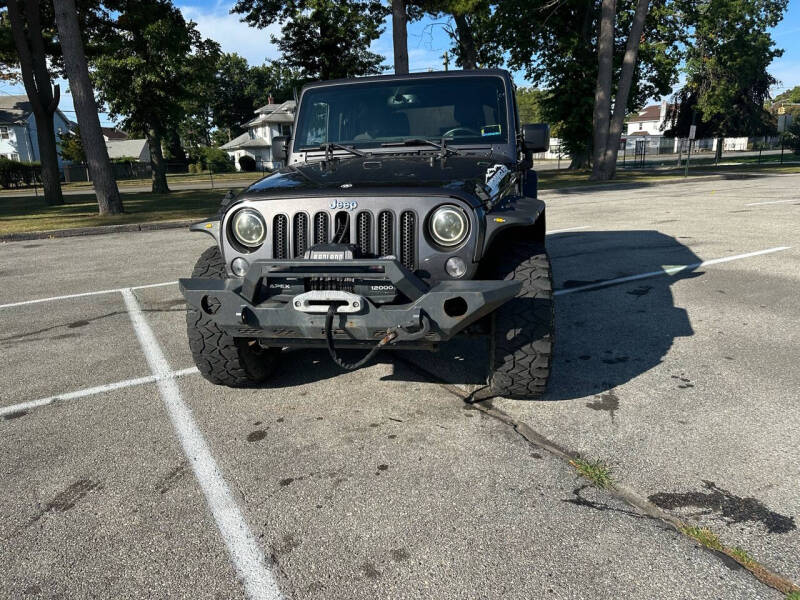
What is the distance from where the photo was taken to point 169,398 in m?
3.66

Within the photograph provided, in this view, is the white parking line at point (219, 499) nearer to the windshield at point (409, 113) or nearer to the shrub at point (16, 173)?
the windshield at point (409, 113)

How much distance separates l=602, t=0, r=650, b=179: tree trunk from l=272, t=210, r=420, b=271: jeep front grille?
20.6 m

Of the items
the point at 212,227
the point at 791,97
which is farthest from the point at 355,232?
the point at 791,97

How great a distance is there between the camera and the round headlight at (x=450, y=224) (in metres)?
2.90

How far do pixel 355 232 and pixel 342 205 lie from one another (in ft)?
0.52

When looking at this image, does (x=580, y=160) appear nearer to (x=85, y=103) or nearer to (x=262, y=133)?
(x=85, y=103)

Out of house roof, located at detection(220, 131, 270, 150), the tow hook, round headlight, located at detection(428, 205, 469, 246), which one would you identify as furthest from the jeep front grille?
house roof, located at detection(220, 131, 270, 150)

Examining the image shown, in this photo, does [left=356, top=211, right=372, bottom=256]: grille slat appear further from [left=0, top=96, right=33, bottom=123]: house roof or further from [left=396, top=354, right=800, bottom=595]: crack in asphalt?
[left=0, top=96, right=33, bottom=123]: house roof

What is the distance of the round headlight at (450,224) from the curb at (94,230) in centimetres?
1028

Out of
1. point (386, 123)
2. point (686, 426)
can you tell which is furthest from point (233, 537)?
point (386, 123)

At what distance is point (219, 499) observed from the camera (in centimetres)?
255

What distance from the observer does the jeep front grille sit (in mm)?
2951

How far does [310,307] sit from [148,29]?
2080 cm

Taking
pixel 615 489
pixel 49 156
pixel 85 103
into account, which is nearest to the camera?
pixel 615 489
